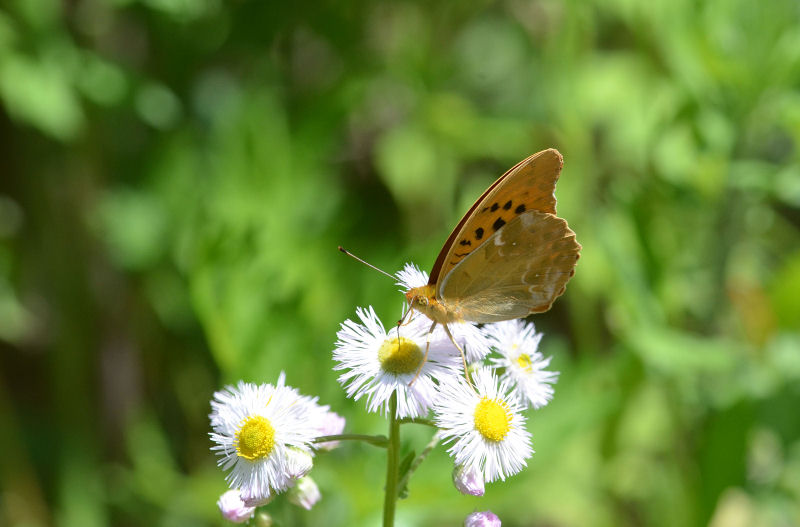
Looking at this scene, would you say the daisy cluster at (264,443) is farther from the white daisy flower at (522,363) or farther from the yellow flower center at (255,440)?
the white daisy flower at (522,363)

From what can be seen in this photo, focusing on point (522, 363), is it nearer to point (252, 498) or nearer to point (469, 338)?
point (469, 338)

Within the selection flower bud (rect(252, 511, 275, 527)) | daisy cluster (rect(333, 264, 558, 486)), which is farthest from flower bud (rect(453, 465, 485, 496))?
flower bud (rect(252, 511, 275, 527))

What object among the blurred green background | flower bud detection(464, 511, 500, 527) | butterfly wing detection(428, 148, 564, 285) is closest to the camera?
flower bud detection(464, 511, 500, 527)

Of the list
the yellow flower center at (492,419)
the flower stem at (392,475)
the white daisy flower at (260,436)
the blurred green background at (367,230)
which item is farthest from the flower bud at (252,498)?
the blurred green background at (367,230)

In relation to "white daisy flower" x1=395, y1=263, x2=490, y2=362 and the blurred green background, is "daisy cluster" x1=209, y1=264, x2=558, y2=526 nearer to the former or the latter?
"white daisy flower" x1=395, y1=263, x2=490, y2=362

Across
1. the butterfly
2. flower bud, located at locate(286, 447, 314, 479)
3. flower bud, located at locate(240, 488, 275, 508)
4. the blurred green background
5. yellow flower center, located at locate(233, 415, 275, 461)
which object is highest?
the blurred green background

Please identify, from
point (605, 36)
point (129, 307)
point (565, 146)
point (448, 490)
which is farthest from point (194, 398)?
point (605, 36)

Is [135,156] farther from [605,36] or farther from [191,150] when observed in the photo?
[605,36]

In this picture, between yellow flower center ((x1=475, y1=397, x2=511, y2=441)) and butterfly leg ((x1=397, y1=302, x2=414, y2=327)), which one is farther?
butterfly leg ((x1=397, y1=302, x2=414, y2=327))

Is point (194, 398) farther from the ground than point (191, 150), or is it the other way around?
point (191, 150)
